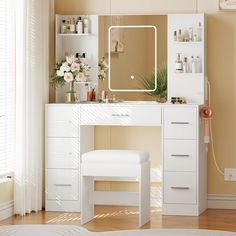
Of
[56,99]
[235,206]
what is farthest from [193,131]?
[56,99]

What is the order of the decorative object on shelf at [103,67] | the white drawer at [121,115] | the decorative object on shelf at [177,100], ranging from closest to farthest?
the white drawer at [121,115] < the decorative object on shelf at [177,100] < the decorative object on shelf at [103,67]

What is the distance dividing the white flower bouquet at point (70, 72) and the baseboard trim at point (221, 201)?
148cm

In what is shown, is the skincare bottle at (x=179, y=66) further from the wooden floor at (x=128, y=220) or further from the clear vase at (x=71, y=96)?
the wooden floor at (x=128, y=220)

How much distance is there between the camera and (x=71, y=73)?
6.36m

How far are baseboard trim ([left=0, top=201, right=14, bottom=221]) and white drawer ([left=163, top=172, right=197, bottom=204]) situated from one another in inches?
48.7

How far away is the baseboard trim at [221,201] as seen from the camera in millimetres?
6371

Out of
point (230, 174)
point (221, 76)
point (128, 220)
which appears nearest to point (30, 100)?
point (128, 220)

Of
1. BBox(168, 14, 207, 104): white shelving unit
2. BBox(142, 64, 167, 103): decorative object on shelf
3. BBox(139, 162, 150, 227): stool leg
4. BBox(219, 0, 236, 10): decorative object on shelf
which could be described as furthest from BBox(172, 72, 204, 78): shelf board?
BBox(139, 162, 150, 227): stool leg

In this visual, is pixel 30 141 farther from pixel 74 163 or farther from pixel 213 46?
pixel 213 46

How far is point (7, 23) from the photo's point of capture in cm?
592

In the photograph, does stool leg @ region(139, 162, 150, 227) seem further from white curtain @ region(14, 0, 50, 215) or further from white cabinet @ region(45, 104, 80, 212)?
white curtain @ region(14, 0, 50, 215)

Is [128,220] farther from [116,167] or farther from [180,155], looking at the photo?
[180,155]

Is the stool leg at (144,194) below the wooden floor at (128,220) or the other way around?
the other way around

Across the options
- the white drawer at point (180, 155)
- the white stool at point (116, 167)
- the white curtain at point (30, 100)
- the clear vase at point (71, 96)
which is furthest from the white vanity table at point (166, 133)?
the white stool at point (116, 167)
